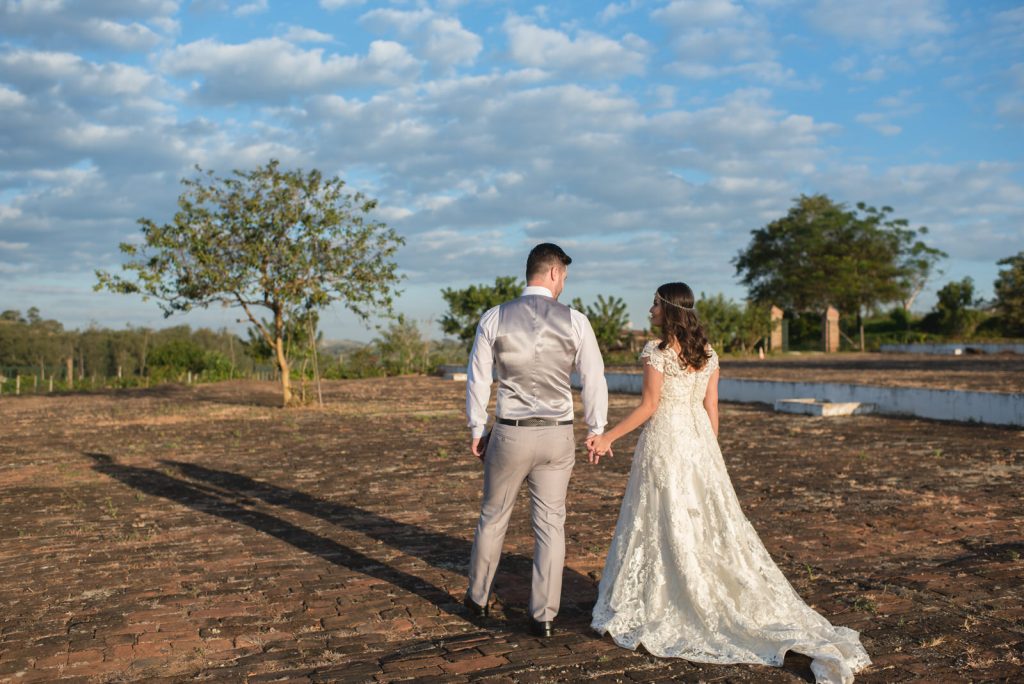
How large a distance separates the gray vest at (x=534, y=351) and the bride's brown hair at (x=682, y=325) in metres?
0.55

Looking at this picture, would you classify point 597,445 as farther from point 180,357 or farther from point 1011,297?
point 1011,297

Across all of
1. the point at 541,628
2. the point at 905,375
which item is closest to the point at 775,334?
the point at 905,375

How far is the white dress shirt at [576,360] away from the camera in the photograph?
187 inches

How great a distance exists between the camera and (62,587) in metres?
5.80

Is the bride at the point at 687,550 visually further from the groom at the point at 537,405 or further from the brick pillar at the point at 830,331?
the brick pillar at the point at 830,331

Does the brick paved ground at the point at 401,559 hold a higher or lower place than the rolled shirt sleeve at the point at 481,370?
lower

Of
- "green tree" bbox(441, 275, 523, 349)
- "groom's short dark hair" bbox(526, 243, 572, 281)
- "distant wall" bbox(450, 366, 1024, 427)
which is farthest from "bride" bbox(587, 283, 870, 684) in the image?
"green tree" bbox(441, 275, 523, 349)

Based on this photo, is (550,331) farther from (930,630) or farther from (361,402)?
(361,402)

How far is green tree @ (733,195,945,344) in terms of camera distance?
56.6m

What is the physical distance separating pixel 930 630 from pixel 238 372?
35.8m

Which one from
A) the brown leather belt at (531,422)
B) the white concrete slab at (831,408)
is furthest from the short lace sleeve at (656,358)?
the white concrete slab at (831,408)

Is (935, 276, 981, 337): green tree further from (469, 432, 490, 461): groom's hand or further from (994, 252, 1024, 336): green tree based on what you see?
(469, 432, 490, 461): groom's hand

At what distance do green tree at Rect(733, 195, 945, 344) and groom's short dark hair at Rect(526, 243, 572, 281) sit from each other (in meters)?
54.2

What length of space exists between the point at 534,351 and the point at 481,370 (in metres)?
0.31
